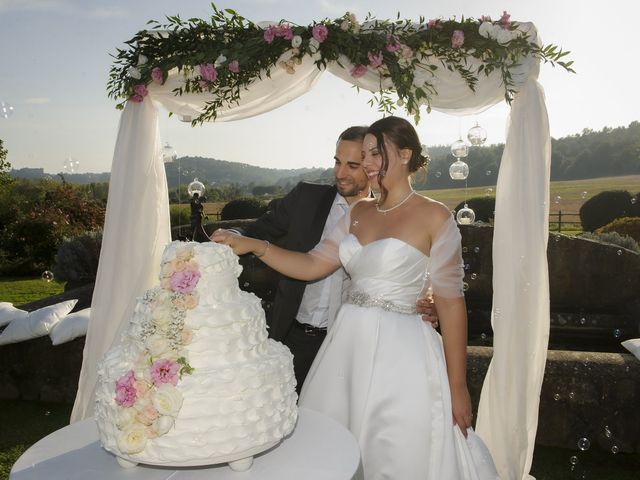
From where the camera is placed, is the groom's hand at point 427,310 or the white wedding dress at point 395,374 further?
the groom's hand at point 427,310

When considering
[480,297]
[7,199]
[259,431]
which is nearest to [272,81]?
[259,431]

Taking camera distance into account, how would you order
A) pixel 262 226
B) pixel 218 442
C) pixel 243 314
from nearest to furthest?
pixel 218 442 → pixel 243 314 → pixel 262 226

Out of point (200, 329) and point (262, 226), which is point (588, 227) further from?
point (200, 329)

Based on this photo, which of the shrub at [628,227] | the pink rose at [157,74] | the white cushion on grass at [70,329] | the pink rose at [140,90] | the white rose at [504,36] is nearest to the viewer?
the white rose at [504,36]

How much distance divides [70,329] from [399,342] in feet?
13.4

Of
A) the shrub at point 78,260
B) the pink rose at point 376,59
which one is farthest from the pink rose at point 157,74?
the shrub at point 78,260

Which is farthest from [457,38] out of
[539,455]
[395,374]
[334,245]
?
[539,455]

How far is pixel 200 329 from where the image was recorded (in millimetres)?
2332

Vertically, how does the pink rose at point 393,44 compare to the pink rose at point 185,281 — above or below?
above

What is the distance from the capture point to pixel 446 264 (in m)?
3.41

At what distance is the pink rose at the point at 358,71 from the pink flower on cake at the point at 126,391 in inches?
123

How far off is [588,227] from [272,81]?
1361cm

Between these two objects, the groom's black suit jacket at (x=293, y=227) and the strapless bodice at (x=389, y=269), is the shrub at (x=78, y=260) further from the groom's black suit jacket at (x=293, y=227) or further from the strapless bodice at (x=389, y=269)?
the strapless bodice at (x=389, y=269)

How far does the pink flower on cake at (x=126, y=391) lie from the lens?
7.41 ft
